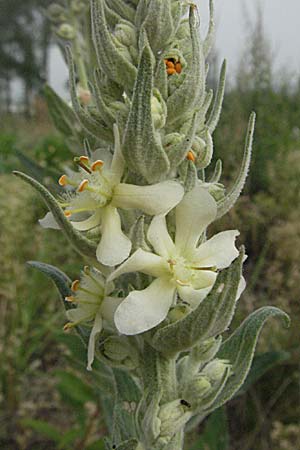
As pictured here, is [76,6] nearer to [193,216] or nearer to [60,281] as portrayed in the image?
[60,281]

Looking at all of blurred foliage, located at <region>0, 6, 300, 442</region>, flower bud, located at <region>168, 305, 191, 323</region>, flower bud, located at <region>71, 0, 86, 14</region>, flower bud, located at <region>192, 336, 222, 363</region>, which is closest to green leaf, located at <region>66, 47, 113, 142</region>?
flower bud, located at <region>168, 305, 191, 323</region>

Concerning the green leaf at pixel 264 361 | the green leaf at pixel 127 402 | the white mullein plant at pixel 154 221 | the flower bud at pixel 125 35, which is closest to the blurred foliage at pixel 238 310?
the green leaf at pixel 264 361

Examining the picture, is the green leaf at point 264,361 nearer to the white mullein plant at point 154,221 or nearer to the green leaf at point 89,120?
the white mullein plant at point 154,221

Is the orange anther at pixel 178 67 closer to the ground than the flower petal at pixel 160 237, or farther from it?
farther from it

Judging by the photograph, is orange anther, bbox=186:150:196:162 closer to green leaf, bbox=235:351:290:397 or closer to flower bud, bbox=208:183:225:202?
flower bud, bbox=208:183:225:202

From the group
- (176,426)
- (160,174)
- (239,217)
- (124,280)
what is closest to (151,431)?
(176,426)

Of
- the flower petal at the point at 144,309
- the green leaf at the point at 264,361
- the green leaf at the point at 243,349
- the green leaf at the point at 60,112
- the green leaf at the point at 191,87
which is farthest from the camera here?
the green leaf at the point at 60,112

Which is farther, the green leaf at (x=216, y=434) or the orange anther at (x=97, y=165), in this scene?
the green leaf at (x=216, y=434)

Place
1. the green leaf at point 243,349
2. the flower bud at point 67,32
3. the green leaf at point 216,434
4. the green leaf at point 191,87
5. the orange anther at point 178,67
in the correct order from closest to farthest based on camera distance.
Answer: the green leaf at point 191,87 < the orange anther at point 178,67 < the green leaf at point 243,349 < the green leaf at point 216,434 < the flower bud at point 67,32
